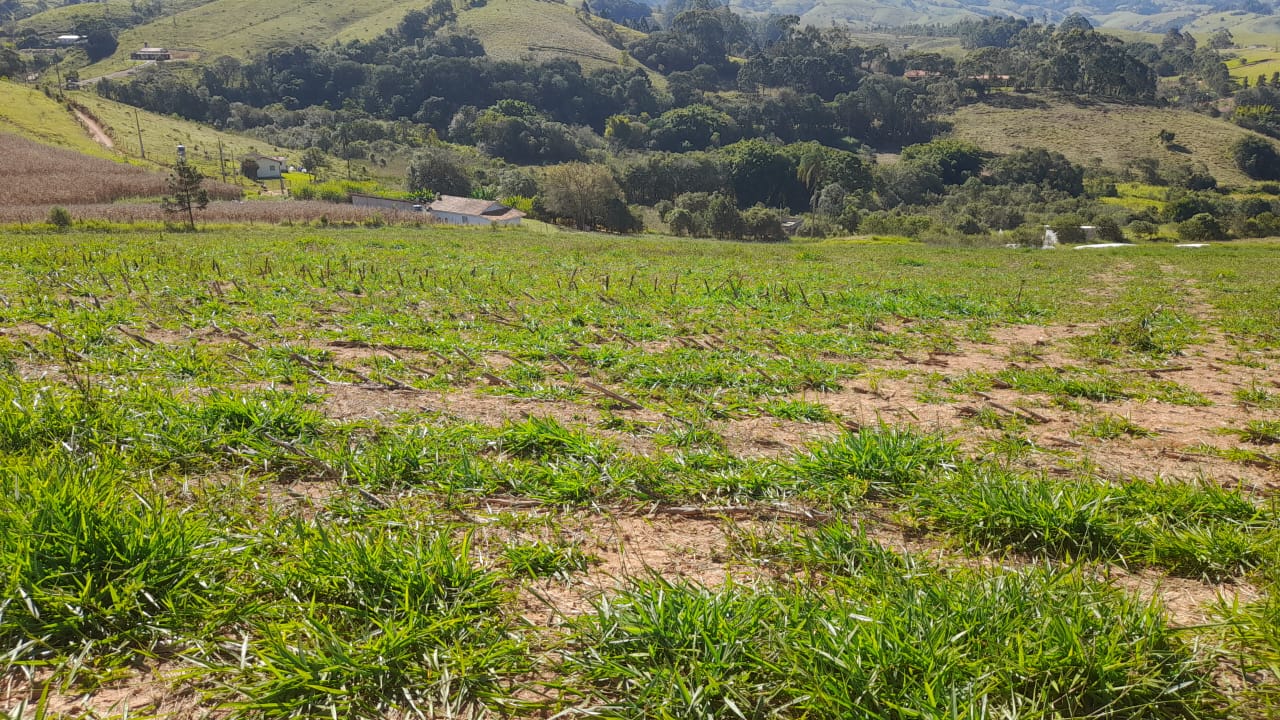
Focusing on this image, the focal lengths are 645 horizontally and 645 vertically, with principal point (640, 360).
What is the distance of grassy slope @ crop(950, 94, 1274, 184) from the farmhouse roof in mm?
111736

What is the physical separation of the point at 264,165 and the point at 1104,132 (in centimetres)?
16440

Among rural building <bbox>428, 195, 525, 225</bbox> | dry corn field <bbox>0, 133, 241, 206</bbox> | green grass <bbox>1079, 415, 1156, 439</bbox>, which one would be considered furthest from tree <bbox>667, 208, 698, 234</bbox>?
green grass <bbox>1079, 415, 1156, 439</bbox>

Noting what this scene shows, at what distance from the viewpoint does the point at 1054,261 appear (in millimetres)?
30141

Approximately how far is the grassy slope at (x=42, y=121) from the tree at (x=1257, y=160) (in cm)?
18111

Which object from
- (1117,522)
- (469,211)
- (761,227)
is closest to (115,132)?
(469,211)

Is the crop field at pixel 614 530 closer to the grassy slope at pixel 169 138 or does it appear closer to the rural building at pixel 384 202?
the rural building at pixel 384 202

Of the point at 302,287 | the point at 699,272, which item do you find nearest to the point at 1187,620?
the point at 302,287

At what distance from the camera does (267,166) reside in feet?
303

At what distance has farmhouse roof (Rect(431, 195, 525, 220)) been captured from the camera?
260ft

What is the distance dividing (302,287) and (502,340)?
643 cm

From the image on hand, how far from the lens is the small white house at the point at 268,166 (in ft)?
296

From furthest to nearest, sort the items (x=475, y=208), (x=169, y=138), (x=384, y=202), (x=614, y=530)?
(x=169, y=138) → (x=475, y=208) → (x=384, y=202) → (x=614, y=530)

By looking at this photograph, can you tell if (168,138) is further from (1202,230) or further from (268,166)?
(1202,230)

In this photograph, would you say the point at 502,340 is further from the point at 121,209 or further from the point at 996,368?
the point at 121,209
